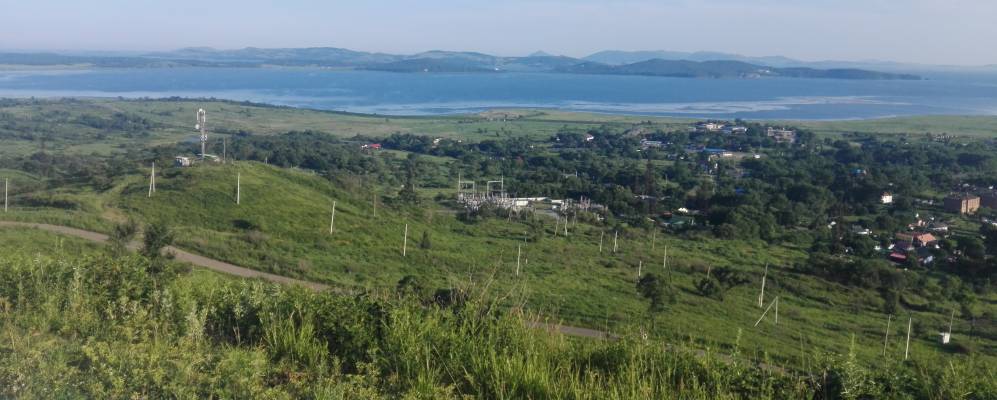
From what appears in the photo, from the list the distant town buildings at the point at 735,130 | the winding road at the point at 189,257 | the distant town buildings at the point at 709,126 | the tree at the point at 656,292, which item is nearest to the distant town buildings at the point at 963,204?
the tree at the point at 656,292

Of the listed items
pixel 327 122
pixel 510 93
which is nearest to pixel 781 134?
pixel 327 122

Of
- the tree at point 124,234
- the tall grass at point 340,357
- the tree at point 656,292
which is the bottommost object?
the tree at point 656,292

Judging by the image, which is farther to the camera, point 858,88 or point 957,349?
→ point 858,88

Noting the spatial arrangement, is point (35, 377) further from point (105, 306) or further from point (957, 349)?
point (957, 349)

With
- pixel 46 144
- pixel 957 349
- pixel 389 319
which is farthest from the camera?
pixel 46 144

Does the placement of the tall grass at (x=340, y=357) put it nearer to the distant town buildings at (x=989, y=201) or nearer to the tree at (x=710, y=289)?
the tree at (x=710, y=289)

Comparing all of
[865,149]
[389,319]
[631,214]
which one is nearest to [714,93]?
[865,149]

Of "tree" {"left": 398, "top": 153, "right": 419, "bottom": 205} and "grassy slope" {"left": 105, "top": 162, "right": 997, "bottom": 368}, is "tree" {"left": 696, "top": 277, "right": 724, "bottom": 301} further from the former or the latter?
"tree" {"left": 398, "top": 153, "right": 419, "bottom": 205}
